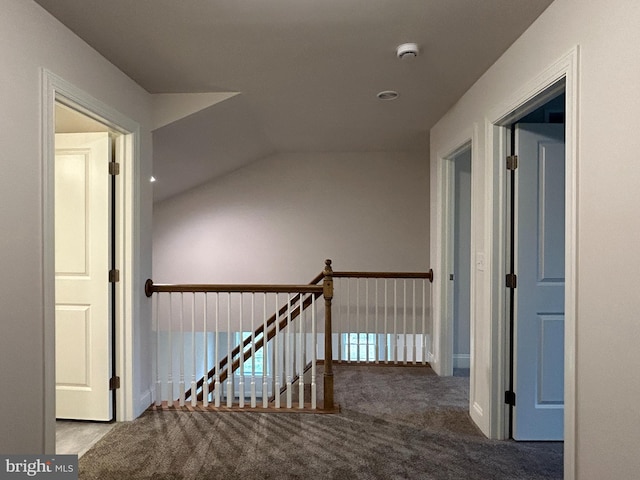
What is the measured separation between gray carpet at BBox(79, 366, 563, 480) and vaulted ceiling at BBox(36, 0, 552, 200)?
2.20 metres

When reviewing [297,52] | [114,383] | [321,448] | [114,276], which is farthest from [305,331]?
[297,52]

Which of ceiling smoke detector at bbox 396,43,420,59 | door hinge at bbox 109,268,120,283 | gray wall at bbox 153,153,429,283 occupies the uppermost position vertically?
ceiling smoke detector at bbox 396,43,420,59

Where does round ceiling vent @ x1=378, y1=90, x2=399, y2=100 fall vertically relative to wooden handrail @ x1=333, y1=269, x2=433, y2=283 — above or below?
above

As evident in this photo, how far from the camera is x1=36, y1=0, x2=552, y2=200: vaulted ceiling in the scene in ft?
5.93

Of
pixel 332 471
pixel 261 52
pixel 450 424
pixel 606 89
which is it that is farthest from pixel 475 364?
pixel 261 52

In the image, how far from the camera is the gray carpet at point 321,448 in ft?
6.91

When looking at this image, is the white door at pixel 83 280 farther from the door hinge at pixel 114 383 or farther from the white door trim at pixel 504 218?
the white door trim at pixel 504 218

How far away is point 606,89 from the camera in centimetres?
144

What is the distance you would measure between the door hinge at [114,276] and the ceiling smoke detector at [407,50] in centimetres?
227

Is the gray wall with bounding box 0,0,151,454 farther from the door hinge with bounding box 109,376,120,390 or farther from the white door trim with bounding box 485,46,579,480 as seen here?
the white door trim with bounding box 485,46,579,480

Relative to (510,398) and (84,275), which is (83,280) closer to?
(84,275)

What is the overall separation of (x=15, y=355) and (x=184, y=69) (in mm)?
1798

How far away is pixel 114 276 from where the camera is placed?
2.68 meters

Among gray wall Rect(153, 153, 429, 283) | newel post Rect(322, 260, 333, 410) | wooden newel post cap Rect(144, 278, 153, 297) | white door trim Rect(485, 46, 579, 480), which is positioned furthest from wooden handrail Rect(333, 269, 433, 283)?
wooden newel post cap Rect(144, 278, 153, 297)
